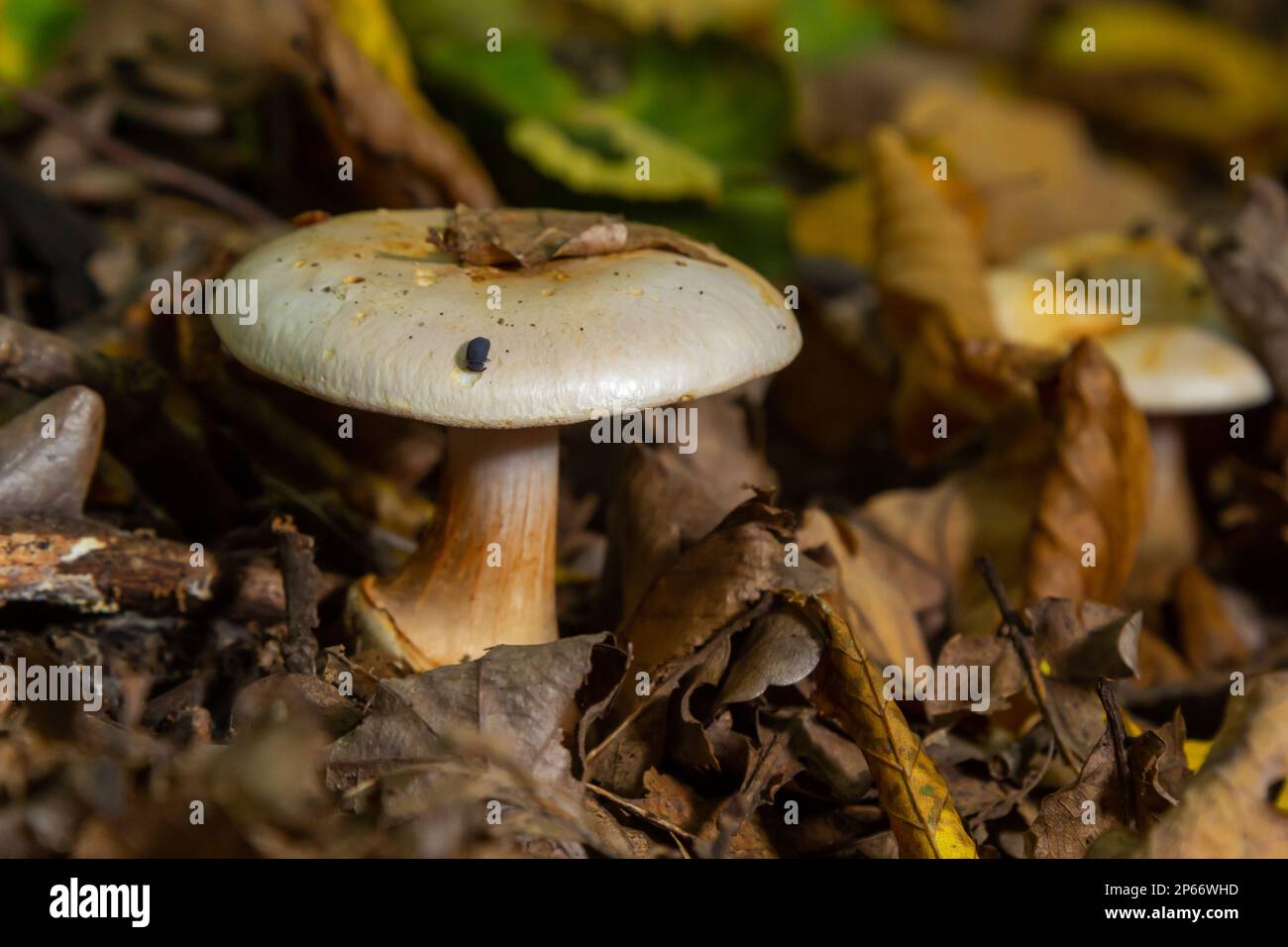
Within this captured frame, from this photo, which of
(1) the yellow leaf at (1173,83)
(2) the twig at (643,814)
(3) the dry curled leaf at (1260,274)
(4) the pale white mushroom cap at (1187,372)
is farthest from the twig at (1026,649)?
(1) the yellow leaf at (1173,83)

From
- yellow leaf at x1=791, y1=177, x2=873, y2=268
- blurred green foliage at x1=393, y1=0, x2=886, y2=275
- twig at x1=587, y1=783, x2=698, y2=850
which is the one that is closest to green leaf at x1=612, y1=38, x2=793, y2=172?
blurred green foliage at x1=393, y1=0, x2=886, y2=275

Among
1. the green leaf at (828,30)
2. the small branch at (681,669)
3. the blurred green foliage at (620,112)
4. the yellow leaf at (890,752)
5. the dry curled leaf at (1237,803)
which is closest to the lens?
the dry curled leaf at (1237,803)

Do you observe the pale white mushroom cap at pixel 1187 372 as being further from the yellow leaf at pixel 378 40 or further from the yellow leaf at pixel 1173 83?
the yellow leaf at pixel 1173 83

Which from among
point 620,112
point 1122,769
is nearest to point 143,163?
point 620,112

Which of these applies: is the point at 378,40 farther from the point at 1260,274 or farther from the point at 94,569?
the point at 1260,274

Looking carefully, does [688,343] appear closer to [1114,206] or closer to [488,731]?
[488,731]

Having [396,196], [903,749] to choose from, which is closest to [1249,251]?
[903,749]
